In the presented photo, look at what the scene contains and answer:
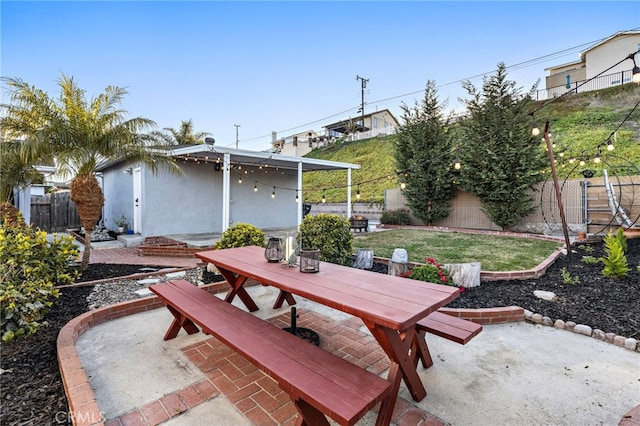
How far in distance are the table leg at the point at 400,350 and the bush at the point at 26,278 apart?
289 cm

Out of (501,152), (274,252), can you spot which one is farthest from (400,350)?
(501,152)

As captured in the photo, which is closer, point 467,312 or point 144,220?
point 467,312

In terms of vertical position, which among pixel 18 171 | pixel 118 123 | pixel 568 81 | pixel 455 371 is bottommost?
pixel 455 371

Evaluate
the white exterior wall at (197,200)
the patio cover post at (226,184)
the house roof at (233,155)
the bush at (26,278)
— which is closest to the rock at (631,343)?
the bush at (26,278)

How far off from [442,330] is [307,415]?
3.65ft

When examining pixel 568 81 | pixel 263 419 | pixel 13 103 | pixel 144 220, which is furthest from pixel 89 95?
pixel 568 81

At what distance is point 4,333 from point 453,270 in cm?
478

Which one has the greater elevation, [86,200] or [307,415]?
[86,200]

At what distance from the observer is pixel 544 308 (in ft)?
11.0

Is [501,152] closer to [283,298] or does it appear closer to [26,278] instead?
[283,298]

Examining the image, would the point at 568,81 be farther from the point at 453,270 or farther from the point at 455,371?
the point at 455,371

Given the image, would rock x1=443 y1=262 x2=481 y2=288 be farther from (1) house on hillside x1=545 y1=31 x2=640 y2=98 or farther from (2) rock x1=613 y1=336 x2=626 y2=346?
(1) house on hillside x1=545 y1=31 x2=640 y2=98

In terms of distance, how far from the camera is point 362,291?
1.95 m

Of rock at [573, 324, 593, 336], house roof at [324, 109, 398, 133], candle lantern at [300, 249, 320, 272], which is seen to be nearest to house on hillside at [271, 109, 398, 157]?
house roof at [324, 109, 398, 133]
